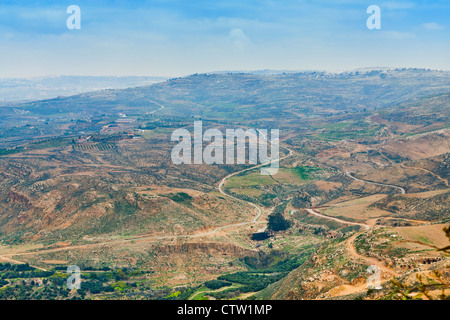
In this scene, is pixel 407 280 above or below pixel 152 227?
above

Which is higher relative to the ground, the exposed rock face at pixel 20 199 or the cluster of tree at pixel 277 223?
the exposed rock face at pixel 20 199

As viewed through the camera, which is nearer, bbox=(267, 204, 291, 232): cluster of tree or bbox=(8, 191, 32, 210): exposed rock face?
bbox=(267, 204, 291, 232): cluster of tree

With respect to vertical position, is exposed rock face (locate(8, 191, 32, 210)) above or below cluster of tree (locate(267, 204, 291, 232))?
above

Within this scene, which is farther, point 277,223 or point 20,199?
point 20,199

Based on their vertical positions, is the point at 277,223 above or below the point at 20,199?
below

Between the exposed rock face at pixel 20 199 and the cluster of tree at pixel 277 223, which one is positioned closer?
the cluster of tree at pixel 277 223

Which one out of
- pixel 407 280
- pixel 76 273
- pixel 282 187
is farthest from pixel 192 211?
pixel 407 280

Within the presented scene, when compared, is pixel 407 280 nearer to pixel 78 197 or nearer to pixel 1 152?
pixel 78 197
